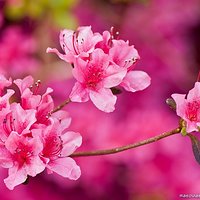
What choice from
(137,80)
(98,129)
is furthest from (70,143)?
(98,129)

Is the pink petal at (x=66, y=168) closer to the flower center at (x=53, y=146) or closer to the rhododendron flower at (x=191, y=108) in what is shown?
the flower center at (x=53, y=146)

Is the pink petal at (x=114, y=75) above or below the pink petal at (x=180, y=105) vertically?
above

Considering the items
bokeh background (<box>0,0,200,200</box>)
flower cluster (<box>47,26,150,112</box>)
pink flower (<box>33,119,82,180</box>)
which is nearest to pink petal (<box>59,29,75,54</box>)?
flower cluster (<box>47,26,150,112</box>)

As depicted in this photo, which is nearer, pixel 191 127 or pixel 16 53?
pixel 191 127

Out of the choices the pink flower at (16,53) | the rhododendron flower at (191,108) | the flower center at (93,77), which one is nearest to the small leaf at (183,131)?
the rhododendron flower at (191,108)

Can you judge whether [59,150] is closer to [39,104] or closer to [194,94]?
[39,104]

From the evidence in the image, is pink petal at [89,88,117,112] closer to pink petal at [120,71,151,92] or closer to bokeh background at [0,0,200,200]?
pink petal at [120,71,151,92]

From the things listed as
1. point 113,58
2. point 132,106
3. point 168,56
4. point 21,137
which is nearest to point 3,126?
point 21,137
